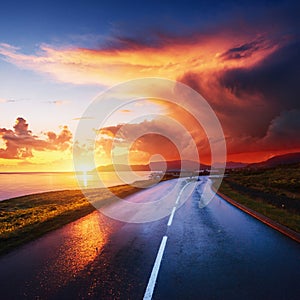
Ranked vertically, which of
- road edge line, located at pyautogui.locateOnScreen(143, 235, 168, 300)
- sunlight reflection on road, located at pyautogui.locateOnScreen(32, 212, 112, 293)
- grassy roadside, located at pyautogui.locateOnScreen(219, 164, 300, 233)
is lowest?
sunlight reflection on road, located at pyautogui.locateOnScreen(32, 212, 112, 293)

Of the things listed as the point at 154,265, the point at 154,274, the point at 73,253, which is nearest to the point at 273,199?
the point at 154,265

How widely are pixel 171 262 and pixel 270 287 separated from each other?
2.52 meters

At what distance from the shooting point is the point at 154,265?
6.67 meters

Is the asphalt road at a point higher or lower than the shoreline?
lower

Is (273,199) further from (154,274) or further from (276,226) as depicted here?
(154,274)

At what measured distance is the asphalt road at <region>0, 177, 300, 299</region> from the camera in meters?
5.17

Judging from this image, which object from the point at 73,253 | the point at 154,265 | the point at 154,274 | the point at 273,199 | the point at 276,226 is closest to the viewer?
the point at 154,274

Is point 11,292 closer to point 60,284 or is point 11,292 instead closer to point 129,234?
point 60,284

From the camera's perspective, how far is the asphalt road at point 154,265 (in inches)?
203

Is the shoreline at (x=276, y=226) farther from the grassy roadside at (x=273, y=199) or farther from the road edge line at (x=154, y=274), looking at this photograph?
the road edge line at (x=154, y=274)

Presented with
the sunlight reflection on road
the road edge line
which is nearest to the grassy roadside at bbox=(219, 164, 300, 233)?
the road edge line

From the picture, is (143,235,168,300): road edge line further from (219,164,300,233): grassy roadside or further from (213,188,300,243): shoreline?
(219,164,300,233): grassy roadside

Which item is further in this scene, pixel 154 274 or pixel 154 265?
pixel 154 265

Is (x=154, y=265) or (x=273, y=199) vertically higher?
(x=273, y=199)
